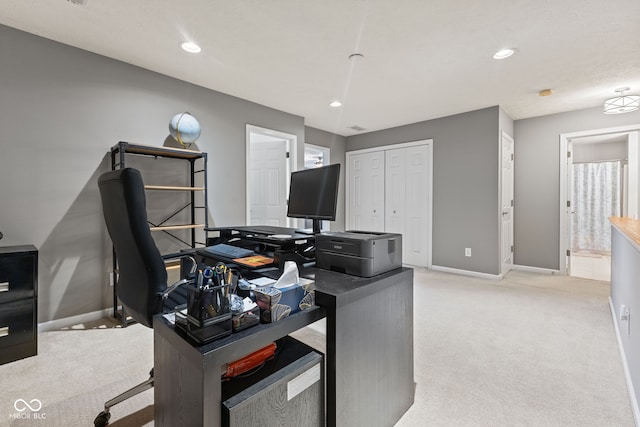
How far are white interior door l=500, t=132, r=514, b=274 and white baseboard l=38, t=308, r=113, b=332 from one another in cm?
491

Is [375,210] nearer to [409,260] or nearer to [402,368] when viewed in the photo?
[409,260]

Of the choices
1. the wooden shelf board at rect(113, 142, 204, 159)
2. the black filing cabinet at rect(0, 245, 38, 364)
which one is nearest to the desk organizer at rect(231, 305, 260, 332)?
the black filing cabinet at rect(0, 245, 38, 364)

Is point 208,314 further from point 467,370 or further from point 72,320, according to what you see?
point 72,320

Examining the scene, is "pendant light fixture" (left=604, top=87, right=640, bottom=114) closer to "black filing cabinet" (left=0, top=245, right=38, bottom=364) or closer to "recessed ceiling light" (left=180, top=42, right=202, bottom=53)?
"recessed ceiling light" (left=180, top=42, right=202, bottom=53)

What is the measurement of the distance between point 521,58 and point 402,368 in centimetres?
295

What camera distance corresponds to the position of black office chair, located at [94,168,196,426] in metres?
1.31

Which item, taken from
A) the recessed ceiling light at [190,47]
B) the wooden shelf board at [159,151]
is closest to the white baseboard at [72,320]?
the wooden shelf board at [159,151]

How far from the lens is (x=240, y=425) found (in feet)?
3.00

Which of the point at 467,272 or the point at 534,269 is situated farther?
the point at 534,269

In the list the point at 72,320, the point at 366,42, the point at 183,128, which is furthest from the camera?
the point at 183,128

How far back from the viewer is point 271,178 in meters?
4.53

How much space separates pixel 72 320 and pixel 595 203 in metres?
8.64

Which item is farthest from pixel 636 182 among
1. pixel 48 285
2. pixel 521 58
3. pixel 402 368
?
pixel 48 285

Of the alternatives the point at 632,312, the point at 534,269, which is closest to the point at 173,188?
the point at 632,312
